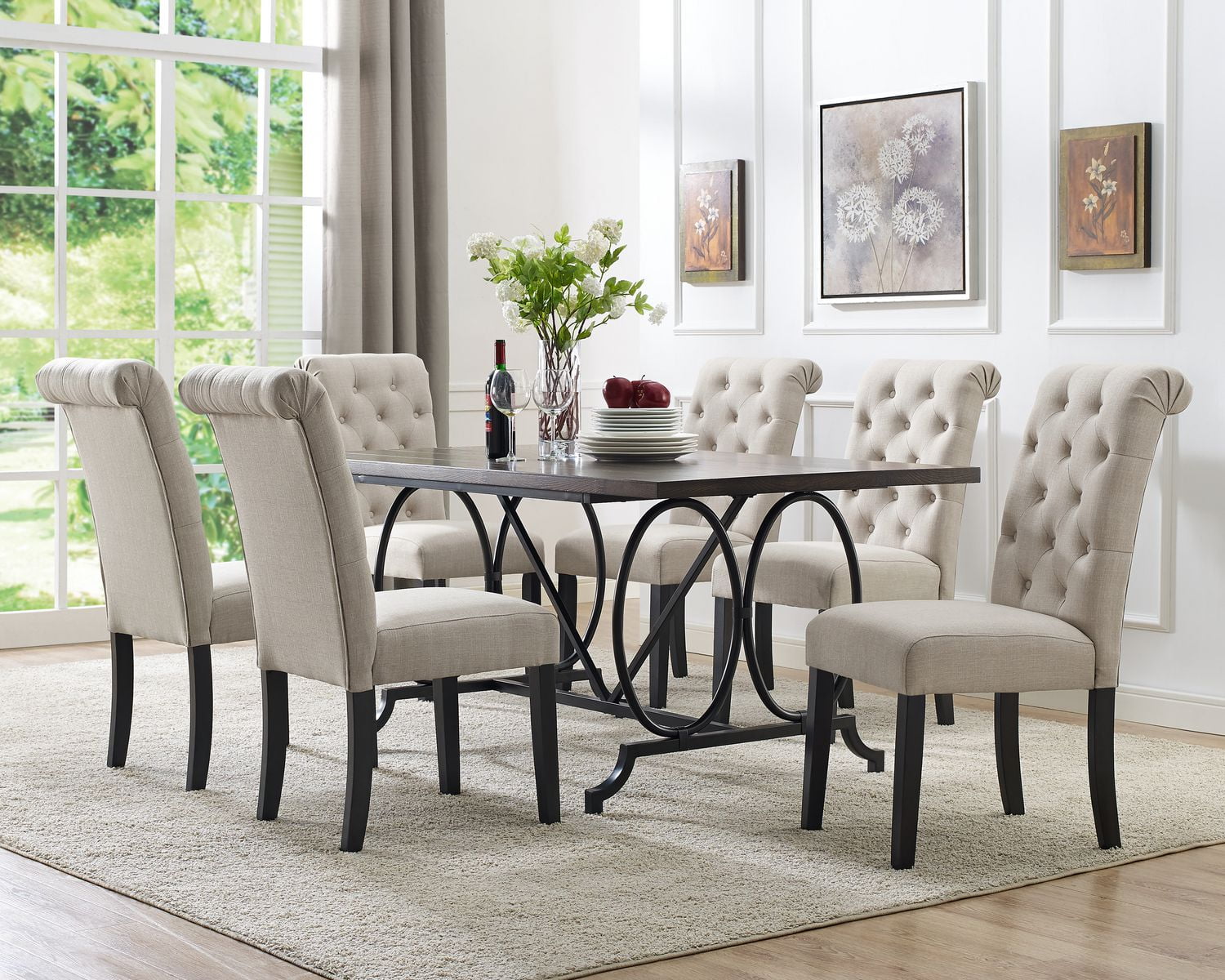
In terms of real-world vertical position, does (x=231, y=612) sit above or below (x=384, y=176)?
below

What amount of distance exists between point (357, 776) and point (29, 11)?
11.5ft

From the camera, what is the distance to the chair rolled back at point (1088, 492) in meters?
3.05

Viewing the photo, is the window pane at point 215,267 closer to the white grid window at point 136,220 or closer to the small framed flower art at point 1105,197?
the white grid window at point 136,220

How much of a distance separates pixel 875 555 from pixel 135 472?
1.76 metres

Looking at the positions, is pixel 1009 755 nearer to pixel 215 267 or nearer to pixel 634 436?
pixel 634 436

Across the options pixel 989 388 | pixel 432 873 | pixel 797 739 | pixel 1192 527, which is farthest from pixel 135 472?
pixel 1192 527

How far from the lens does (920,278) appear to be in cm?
476

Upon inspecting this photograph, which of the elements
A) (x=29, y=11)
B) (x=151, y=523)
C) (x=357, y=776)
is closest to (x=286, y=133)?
(x=29, y=11)

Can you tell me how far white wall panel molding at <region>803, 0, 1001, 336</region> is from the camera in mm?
4562

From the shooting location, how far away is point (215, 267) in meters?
5.91

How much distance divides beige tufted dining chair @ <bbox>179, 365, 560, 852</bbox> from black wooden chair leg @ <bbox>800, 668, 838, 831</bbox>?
48cm

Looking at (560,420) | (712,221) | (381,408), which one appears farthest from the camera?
(712,221)

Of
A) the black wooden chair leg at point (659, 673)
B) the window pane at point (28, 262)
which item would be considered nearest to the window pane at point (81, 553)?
the window pane at point (28, 262)

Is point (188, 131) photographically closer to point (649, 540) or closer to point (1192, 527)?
point (649, 540)
